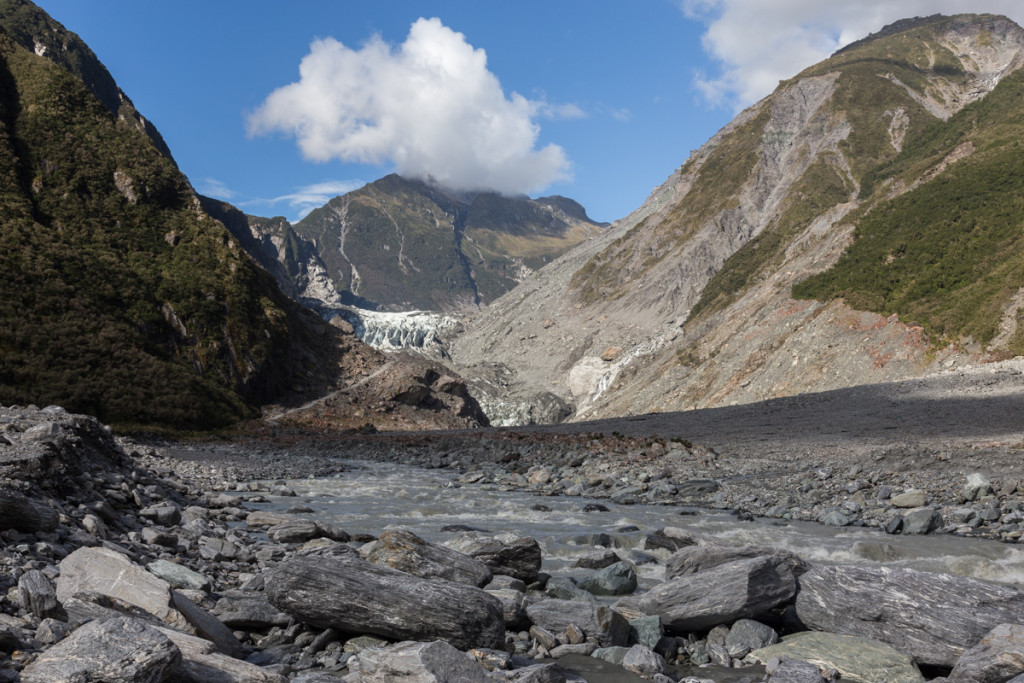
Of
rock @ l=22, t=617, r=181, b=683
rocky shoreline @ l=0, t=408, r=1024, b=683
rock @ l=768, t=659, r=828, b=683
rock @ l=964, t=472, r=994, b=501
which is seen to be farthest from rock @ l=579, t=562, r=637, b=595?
rock @ l=964, t=472, r=994, b=501

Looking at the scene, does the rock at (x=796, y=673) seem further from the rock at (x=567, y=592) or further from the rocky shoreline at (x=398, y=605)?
the rock at (x=567, y=592)

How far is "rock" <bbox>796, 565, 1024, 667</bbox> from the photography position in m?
6.89

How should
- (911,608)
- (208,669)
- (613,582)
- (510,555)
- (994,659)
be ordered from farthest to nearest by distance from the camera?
(510,555), (613,582), (911,608), (994,659), (208,669)

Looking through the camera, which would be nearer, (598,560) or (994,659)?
(994,659)

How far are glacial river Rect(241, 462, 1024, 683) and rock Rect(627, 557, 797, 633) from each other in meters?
0.95

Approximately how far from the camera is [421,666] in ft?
17.7

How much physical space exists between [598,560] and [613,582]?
147 centimetres

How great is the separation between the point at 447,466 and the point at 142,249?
1399 inches

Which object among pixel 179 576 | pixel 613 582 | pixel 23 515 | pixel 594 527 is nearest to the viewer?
pixel 23 515

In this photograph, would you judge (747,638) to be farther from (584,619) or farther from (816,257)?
(816,257)

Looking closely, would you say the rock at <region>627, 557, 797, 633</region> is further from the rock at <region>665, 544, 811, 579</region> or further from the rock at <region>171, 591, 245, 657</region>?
the rock at <region>171, 591, 245, 657</region>

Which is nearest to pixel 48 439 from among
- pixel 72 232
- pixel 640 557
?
pixel 640 557

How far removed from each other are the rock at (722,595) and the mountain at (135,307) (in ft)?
109

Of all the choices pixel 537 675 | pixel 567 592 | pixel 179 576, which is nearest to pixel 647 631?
pixel 567 592
